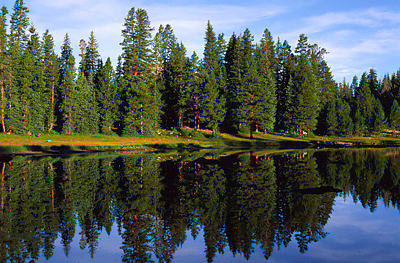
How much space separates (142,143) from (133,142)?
7.38ft

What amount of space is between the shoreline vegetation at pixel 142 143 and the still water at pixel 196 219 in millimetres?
23404

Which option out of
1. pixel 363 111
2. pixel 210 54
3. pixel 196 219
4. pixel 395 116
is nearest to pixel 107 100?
pixel 210 54

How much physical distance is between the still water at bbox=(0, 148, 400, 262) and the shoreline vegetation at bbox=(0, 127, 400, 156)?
76.8 feet

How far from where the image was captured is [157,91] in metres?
73.6

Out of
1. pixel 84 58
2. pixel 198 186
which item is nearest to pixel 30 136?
pixel 84 58

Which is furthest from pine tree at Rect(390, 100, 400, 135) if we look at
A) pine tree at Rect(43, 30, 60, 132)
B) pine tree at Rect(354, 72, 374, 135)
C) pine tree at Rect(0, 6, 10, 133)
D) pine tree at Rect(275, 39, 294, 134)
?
pine tree at Rect(0, 6, 10, 133)

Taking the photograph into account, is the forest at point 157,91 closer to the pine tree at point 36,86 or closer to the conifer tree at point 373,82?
the pine tree at point 36,86

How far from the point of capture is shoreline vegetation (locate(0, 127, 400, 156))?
147 feet

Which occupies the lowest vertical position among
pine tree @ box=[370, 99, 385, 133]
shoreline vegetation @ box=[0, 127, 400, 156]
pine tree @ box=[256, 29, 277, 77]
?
shoreline vegetation @ box=[0, 127, 400, 156]

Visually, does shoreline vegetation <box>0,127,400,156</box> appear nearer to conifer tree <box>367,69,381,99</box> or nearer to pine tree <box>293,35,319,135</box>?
pine tree <box>293,35,319,135</box>

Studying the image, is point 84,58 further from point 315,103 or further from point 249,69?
point 315,103

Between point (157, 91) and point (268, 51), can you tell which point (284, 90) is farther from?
point (157, 91)

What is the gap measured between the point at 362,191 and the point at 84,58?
279ft

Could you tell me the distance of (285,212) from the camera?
13.9 m
